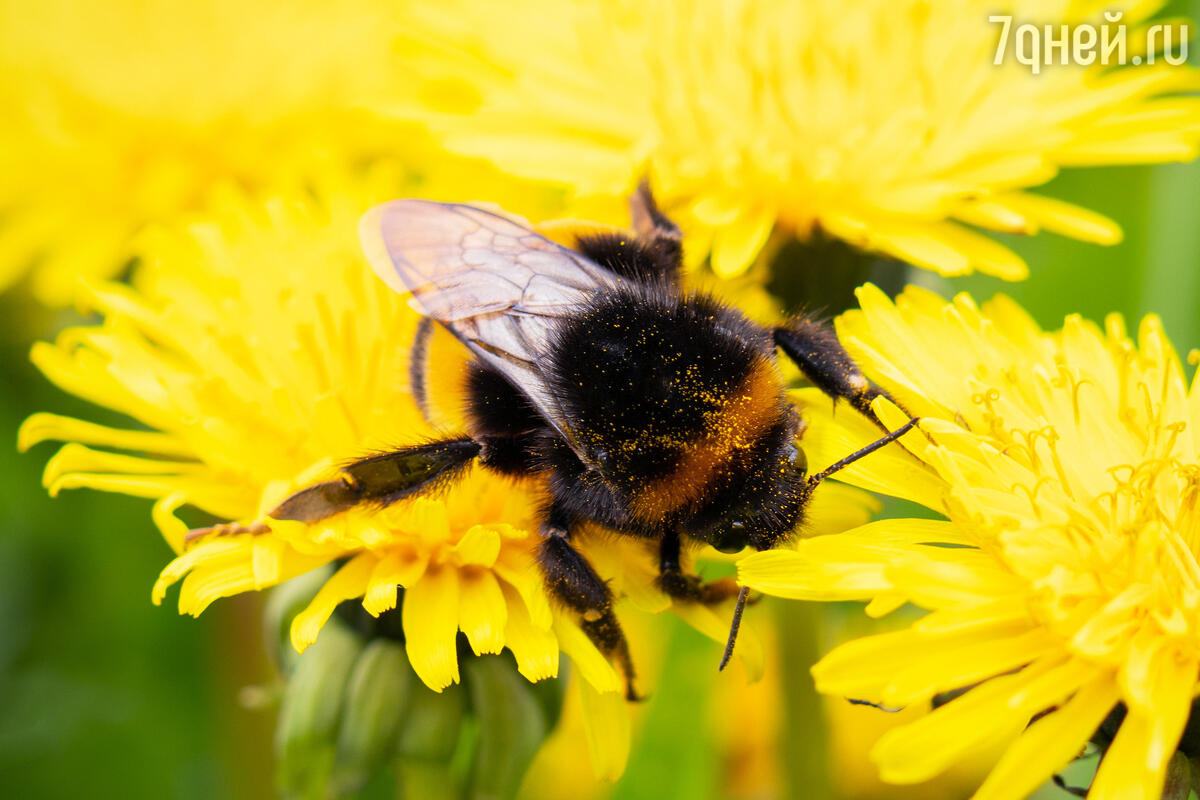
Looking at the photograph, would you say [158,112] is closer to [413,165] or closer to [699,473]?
[413,165]

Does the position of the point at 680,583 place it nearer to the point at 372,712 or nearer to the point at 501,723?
the point at 501,723

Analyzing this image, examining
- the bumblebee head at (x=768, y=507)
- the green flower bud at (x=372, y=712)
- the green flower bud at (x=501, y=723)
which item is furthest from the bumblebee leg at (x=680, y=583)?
the green flower bud at (x=372, y=712)

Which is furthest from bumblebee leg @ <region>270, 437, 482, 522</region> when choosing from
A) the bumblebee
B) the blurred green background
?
the blurred green background

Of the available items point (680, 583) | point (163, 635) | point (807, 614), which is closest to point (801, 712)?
point (807, 614)

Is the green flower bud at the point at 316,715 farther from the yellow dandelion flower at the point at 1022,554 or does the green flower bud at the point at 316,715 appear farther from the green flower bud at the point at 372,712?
the yellow dandelion flower at the point at 1022,554

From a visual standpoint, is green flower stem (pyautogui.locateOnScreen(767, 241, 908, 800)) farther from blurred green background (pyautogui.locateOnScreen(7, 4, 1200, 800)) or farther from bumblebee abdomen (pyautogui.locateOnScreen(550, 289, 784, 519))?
bumblebee abdomen (pyautogui.locateOnScreen(550, 289, 784, 519))

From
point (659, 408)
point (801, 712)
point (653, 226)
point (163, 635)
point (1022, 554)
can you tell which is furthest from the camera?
point (163, 635)

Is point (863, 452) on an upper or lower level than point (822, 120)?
lower
